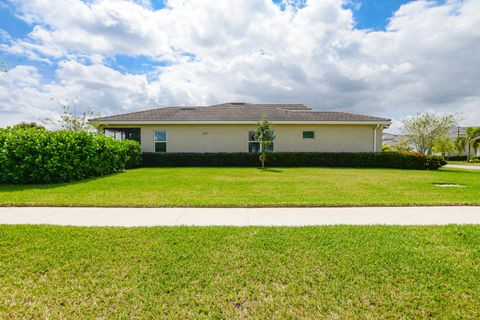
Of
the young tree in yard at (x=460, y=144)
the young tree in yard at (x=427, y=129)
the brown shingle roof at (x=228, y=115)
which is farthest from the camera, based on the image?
the young tree in yard at (x=460, y=144)

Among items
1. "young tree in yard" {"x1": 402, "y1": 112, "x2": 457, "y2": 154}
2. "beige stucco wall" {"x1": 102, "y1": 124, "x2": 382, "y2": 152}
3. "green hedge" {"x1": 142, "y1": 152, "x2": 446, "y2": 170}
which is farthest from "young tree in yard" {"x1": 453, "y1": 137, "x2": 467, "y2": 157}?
"green hedge" {"x1": 142, "y1": 152, "x2": 446, "y2": 170}

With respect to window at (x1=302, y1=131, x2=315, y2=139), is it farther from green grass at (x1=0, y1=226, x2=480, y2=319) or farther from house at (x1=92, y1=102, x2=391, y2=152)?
green grass at (x1=0, y1=226, x2=480, y2=319)

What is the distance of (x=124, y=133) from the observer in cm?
1892

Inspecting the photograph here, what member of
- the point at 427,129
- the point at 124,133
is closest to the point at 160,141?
the point at 124,133

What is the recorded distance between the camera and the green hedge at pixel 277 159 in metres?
16.7

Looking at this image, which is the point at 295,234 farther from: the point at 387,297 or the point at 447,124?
the point at 447,124

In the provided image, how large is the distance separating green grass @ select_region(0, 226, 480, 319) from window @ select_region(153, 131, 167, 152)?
14583 mm

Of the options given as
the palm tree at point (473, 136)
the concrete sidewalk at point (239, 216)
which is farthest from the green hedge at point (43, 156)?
the palm tree at point (473, 136)

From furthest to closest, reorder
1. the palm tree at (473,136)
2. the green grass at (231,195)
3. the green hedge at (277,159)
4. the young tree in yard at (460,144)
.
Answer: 1. the young tree in yard at (460,144)
2. the palm tree at (473,136)
3. the green hedge at (277,159)
4. the green grass at (231,195)

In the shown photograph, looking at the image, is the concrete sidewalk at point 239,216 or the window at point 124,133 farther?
the window at point 124,133

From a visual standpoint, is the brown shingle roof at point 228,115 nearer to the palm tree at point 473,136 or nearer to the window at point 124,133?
the window at point 124,133

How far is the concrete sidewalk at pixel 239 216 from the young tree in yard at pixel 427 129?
2629cm

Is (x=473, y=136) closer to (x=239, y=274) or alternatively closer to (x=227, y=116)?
(x=227, y=116)

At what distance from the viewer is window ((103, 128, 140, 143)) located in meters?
18.3
